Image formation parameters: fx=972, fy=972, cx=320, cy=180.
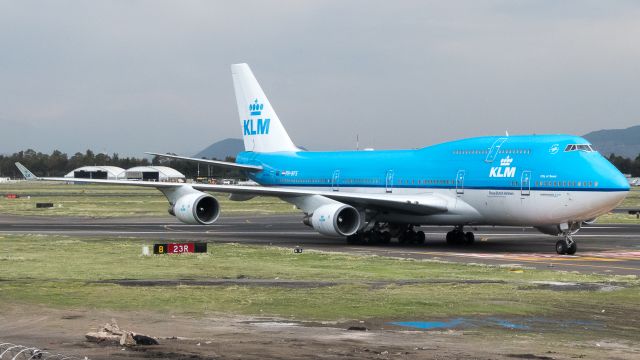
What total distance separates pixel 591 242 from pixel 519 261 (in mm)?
Result: 11753

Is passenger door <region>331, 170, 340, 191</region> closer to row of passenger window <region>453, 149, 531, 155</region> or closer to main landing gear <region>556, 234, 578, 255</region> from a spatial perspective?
row of passenger window <region>453, 149, 531, 155</region>

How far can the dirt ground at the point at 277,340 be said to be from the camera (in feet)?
54.0

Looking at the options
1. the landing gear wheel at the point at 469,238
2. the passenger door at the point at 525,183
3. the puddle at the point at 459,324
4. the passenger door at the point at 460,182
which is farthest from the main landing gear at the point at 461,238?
the puddle at the point at 459,324

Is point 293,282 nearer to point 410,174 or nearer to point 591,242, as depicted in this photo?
point 410,174

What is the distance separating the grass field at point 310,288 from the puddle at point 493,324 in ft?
2.30

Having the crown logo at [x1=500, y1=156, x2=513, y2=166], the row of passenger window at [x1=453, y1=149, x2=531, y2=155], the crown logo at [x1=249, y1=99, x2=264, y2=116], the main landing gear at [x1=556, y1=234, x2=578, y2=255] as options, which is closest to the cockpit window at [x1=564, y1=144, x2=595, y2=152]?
the row of passenger window at [x1=453, y1=149, x2=531, y2=155]

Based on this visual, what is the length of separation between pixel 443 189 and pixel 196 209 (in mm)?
11395

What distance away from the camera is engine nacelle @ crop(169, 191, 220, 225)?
44.9m

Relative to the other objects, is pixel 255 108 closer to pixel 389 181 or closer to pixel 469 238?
pixel 389 181

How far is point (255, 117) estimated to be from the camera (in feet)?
185

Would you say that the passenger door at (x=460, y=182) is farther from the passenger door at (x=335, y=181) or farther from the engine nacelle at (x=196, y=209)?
the engine nacelle at (x=196, y=209)

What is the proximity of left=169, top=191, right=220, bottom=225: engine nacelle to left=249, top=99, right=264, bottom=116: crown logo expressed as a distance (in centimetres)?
1145

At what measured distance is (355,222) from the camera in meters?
43.9

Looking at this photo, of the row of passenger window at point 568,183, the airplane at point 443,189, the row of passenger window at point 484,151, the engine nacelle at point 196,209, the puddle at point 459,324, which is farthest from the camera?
the engine nacelle at point 196,209
